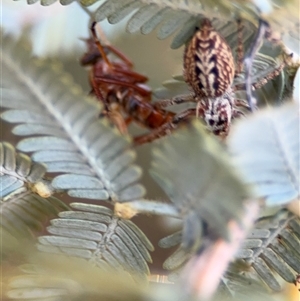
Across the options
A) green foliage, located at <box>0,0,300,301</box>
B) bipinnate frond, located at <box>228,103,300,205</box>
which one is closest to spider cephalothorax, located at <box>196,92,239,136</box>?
green foliage, located at <box>0,0,300,301</box>

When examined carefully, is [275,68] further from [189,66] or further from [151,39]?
[151,39]

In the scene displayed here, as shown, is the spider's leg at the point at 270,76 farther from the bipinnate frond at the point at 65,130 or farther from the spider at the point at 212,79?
the bipinnate frond at the point at 65,130

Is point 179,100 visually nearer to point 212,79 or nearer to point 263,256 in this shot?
point 212,79

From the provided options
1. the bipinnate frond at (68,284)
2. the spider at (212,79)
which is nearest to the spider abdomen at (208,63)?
the spider at (212,79)

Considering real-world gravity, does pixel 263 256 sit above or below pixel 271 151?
below

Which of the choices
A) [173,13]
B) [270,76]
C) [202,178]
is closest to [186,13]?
[173,13]

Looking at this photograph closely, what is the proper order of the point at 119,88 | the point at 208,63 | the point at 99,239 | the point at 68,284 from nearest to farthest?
the point at 68,284 → the point at 99,239 → the point at 208,63 → the point at 119,88
